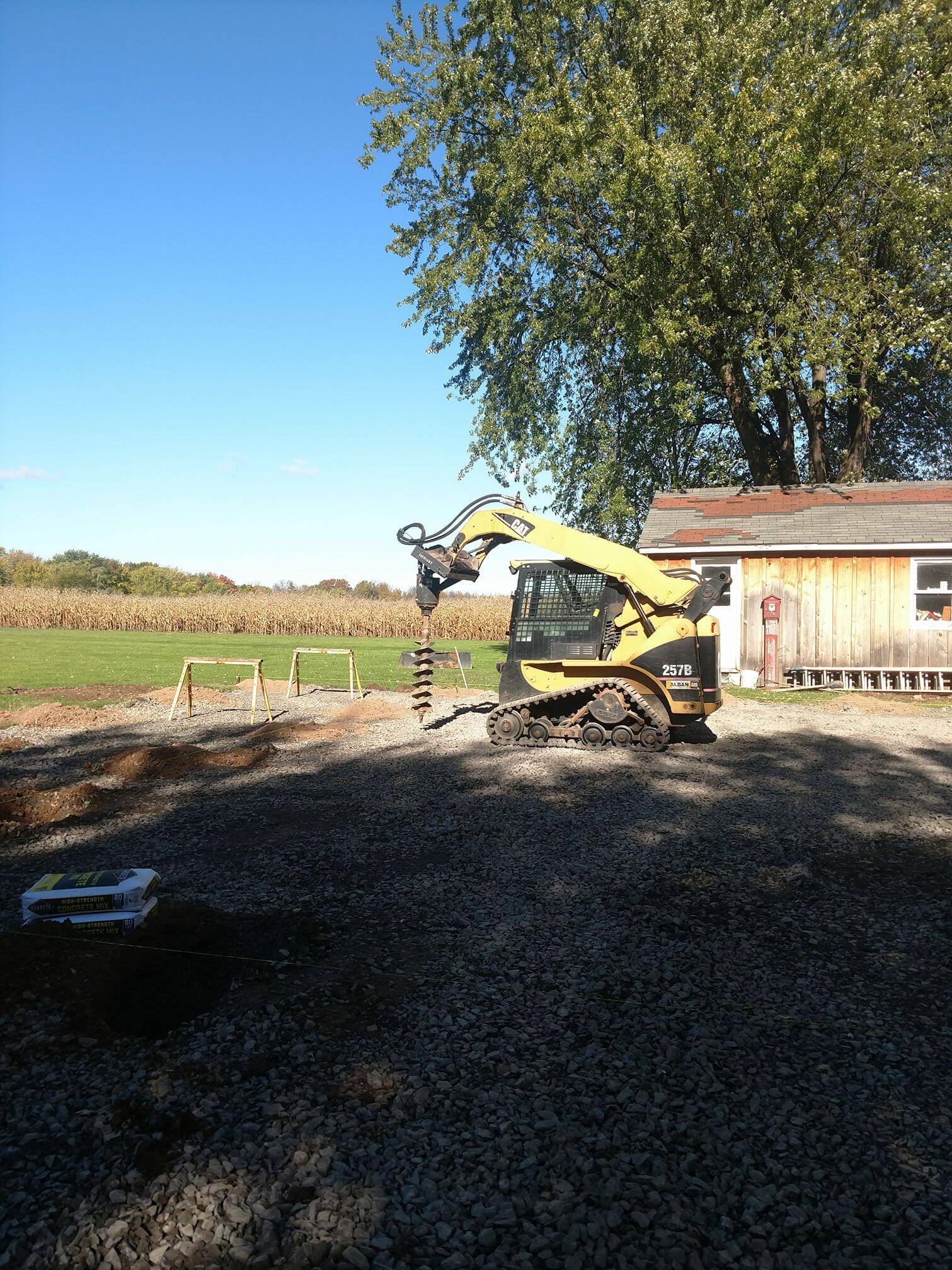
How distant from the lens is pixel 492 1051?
3775 millimetres

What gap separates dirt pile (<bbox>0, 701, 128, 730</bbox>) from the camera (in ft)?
44.7

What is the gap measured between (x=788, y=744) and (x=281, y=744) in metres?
7.24

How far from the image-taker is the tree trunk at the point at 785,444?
1011 inches

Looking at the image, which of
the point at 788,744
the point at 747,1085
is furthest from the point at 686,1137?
the point at 788,744

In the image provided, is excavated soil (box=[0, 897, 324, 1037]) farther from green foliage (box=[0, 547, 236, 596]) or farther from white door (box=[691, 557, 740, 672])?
green foliage (box=[0, 547, 236, 596])

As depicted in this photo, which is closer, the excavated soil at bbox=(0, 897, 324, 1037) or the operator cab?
the excavated soil at bbox=(0, 897, 324, 1037)

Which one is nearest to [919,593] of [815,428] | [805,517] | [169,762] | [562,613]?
[805,517]

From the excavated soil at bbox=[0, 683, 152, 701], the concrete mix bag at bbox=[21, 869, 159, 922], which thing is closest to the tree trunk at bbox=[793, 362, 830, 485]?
the excavated soil at bbox=[0, 683, 152, 701]

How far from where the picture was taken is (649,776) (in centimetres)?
943

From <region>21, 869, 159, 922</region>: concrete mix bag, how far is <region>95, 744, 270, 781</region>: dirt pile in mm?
4806

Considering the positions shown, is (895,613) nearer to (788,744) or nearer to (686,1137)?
(788,744)

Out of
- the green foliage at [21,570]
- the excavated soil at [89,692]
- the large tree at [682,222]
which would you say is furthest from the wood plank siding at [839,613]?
the green foliage at [21,570]

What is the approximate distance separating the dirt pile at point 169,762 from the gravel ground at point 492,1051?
7.36 ft

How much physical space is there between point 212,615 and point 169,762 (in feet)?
127
